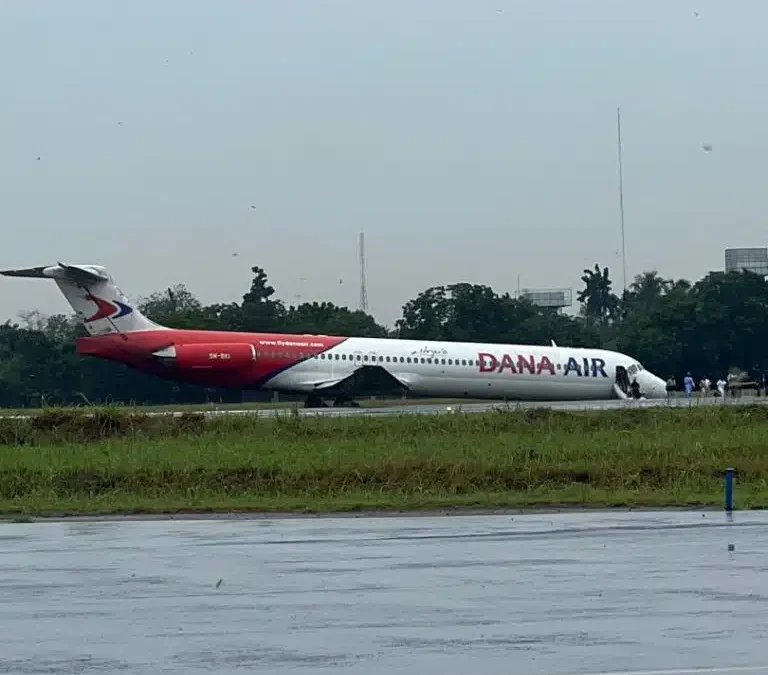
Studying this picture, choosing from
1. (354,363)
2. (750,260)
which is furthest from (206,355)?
(750,260)

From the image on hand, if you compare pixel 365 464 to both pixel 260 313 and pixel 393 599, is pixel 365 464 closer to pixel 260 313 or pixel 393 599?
pixel 393 599

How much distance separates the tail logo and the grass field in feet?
60.2

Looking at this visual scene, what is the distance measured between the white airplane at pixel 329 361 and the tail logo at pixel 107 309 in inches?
1.4

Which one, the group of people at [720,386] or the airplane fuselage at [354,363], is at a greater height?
the airplane fuselage at [354,363]

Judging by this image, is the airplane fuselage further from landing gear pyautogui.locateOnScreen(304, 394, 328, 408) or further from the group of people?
the group of people

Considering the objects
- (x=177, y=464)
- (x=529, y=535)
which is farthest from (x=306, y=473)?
(x=529, y=535)

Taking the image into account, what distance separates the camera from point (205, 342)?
2301 inches

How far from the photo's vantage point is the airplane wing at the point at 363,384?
59.6 metres

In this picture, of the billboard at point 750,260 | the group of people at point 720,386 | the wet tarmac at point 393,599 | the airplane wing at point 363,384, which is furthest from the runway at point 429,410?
the billboard at point 750,260

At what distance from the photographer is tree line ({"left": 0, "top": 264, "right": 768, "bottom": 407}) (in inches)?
3270

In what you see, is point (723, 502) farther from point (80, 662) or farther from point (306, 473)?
point (80, 662)

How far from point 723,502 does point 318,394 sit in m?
38.6

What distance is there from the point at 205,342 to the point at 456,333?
33559 millimetres

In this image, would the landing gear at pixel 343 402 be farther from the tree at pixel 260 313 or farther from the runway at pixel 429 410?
the tree at pixel 260 313
